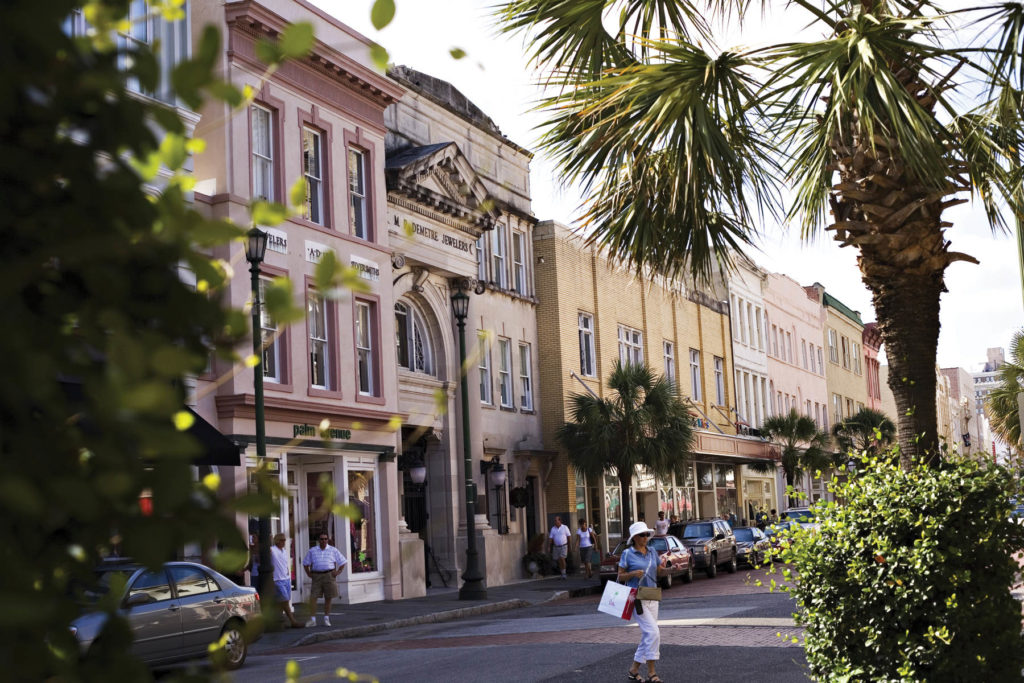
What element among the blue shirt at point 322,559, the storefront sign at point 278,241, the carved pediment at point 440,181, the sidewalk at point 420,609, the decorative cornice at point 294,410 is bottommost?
the sidewalk at point 420,609

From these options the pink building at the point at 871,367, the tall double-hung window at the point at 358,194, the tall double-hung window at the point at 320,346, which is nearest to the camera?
the tall double-hung window at the point at 320,346

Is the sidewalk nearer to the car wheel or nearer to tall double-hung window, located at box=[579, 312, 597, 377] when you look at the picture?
the car wheel

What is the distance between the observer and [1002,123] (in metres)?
8.58

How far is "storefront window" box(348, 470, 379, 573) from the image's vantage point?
27.1 metres

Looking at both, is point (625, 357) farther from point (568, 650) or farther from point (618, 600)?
point (618, 600)

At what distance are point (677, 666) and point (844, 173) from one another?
22.9ft

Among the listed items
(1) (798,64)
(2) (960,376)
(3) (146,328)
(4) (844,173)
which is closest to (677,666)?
(4) (844,173)

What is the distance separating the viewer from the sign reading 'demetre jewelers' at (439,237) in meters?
30.1

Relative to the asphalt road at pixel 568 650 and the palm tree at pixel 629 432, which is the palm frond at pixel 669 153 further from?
the palm tree at pixel 629 432

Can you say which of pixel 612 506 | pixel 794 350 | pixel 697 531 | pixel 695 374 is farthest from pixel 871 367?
pixel 697 531

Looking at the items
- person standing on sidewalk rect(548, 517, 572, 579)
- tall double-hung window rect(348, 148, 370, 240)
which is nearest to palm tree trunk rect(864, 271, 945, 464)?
tall double-hung window rect(348, 148, 370, 240)

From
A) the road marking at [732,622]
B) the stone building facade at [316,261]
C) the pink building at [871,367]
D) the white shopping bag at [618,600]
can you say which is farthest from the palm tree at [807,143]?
the pink building at [871,367]

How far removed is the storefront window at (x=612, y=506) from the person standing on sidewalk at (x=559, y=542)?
4932 mm

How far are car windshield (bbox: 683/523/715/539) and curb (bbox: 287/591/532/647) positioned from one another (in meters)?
9.41
